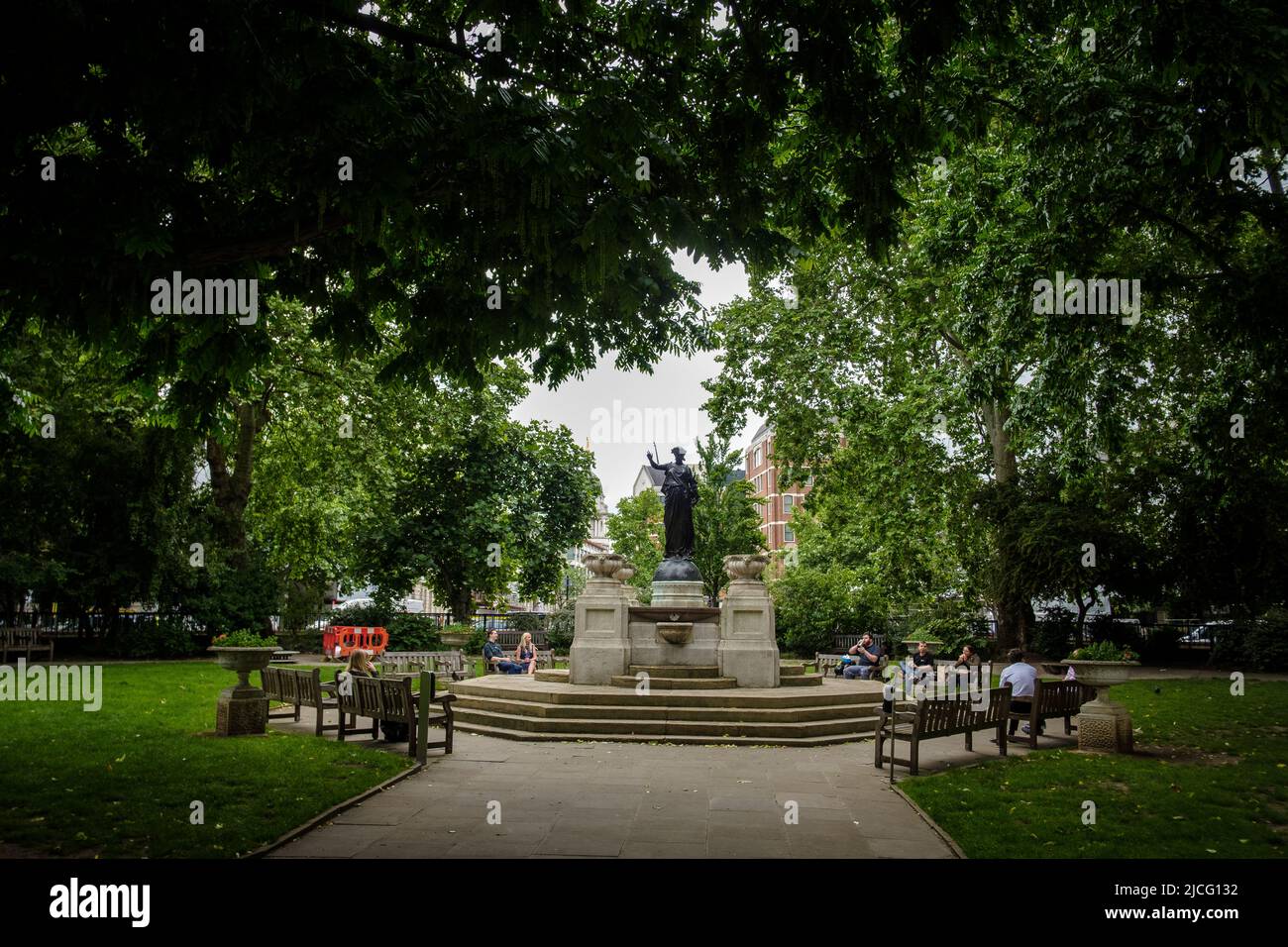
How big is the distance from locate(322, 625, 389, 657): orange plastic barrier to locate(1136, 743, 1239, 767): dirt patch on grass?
20451 mm

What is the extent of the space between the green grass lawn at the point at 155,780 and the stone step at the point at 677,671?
18.4ft

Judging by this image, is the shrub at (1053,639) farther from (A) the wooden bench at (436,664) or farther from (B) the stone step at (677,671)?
(A) the wooden bench at (436,664)

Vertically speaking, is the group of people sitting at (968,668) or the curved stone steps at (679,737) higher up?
the group of people sitting at (968,668)

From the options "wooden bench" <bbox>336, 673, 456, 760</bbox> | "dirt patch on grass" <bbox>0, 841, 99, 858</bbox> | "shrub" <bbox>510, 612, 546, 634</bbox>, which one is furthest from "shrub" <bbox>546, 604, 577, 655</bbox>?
"dirt patch on grass" <bbox>0, 841, 99, 858</bbox>

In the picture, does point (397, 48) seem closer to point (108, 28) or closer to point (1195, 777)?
point (108, 28)

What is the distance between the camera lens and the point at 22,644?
20.7m

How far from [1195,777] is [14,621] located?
2697 cm

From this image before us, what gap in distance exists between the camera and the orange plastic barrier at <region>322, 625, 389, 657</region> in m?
25.5

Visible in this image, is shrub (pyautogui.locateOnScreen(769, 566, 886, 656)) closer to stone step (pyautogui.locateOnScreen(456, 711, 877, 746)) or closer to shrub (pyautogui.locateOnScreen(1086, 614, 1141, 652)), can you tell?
shrub (pyautogui.locateOnScreen(1086, 614, 1141, 652))

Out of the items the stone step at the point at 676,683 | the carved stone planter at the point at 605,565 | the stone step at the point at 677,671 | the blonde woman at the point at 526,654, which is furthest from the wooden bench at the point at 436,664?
the stone step at the point at 676,683

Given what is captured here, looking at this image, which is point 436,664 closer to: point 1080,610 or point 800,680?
point 800,680

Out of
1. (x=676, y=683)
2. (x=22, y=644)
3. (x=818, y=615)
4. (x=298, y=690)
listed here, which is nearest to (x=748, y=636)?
(x=676, y=683)

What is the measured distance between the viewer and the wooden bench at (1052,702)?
1157cm

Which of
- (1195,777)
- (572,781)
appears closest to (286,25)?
(572,781)
